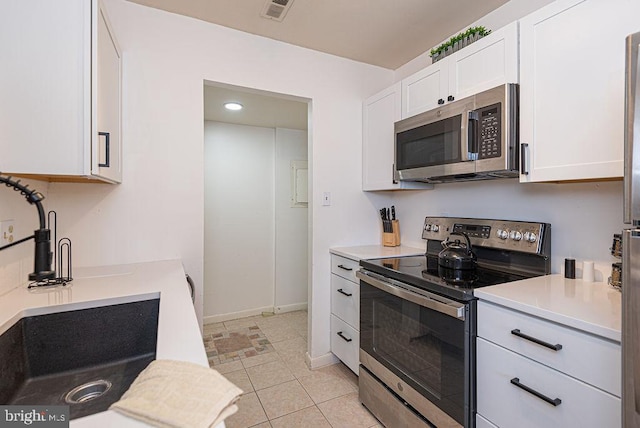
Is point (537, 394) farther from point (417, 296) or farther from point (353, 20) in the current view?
point (353, 20)

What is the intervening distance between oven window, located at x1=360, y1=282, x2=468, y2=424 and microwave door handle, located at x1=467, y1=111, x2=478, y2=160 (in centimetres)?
83

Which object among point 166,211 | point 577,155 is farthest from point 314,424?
point 577,155

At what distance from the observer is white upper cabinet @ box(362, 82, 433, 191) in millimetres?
2266

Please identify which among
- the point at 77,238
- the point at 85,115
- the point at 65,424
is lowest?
the point at 65,424

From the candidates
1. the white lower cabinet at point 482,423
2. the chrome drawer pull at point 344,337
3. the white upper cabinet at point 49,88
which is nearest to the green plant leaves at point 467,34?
the white upper cabinet at point 49,88

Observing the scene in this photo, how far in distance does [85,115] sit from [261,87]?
1.27m

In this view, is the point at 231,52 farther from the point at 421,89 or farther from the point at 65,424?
the point at 65,424

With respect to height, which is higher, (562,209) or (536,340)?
(562,209)

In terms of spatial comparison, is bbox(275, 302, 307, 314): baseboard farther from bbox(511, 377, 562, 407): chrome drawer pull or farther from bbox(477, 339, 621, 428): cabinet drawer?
bbox(511, 377, 562, 407): chrome drawer pull

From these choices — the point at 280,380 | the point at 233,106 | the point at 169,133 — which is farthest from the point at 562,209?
the point at 233,106

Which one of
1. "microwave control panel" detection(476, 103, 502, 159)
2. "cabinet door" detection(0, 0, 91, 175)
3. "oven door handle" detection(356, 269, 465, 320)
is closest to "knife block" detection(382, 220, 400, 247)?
"oven door handle" detection(356, 269, 465, 320)

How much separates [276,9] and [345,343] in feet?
7.52

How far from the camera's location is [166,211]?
1909 millimetres

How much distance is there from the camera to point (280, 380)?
227cm
